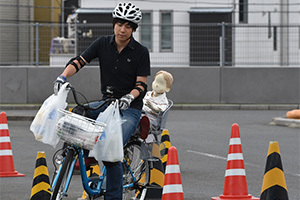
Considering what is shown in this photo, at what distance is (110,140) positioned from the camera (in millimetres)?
5871

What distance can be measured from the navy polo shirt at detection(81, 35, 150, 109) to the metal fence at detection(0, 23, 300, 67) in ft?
53.7

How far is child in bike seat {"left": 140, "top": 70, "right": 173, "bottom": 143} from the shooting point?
Answer: 673 centimetres

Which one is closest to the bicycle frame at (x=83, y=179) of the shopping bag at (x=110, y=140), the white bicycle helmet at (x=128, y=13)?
the shopping bag at (x=110, y=140)

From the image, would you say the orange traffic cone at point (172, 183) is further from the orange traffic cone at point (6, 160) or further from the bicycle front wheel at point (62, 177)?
the orange traffic cone at point (6, 160)

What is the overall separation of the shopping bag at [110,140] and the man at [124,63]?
1.31ft

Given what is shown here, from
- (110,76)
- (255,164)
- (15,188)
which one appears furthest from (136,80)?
(255,164)

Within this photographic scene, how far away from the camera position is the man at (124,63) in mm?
6406

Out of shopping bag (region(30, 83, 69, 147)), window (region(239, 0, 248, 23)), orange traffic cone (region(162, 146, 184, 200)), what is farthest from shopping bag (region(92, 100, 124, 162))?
window (region(239, 0, 248, 23))

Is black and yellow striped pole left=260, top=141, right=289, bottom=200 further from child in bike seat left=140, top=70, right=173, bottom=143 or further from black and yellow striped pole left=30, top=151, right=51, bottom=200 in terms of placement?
black and yellow striped pole left=30, top=151, right=51, bottom=200

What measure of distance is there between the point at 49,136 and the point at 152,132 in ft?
5.12

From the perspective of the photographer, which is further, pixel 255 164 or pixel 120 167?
pixel 255 164

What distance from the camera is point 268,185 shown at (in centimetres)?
640

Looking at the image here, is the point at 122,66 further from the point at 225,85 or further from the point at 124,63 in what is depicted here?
the point at 225,85

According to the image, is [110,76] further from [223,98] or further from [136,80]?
[223,98]
